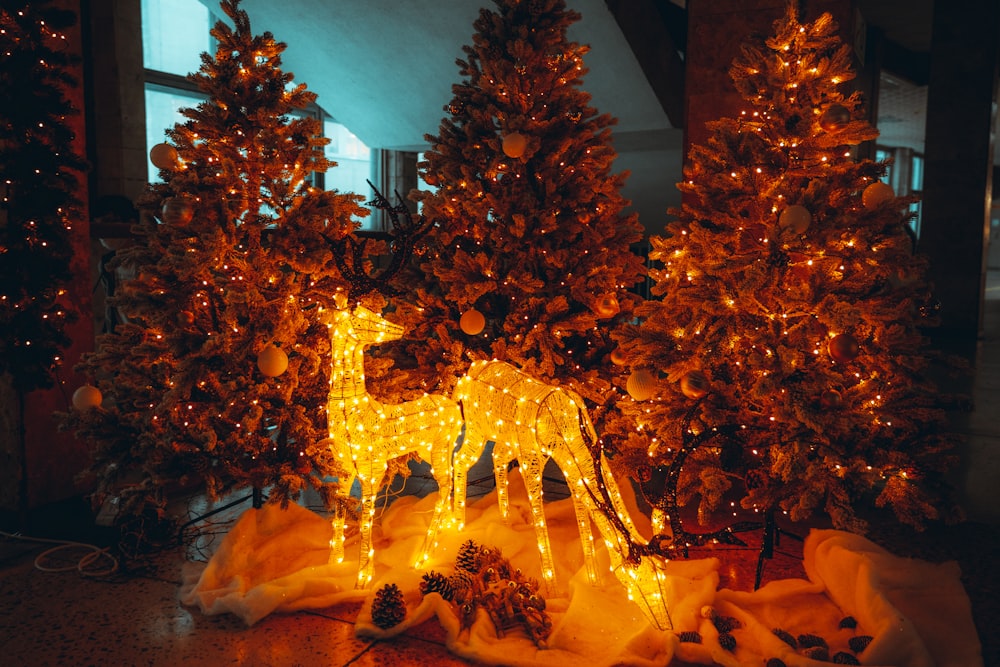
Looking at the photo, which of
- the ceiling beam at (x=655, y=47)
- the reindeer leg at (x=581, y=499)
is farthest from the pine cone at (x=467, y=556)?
the ceiling beam at (x=655, y=47)

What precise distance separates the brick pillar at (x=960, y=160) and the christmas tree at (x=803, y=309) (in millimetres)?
8485

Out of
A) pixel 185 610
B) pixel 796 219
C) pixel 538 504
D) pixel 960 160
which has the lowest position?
pixel 185 610

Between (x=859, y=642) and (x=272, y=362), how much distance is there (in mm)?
2612

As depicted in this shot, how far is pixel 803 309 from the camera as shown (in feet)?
10.5

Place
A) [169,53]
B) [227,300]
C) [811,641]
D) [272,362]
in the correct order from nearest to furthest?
[811,641] < [272,362] < [227,300] < [169,53]

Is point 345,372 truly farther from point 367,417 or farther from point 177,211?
point 177,211

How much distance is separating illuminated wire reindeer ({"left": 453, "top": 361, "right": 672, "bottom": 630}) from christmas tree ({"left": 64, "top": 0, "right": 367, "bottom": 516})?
0.92 meters

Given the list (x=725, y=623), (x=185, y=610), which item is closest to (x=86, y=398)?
(x=185, y=610)

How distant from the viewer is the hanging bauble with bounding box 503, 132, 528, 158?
12.3 feet

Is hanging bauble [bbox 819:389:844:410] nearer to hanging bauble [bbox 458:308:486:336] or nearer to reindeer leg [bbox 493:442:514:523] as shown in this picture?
reindeer leg [bbox 493:442:514:523]

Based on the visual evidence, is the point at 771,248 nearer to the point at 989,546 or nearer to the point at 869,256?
the point at 869,256

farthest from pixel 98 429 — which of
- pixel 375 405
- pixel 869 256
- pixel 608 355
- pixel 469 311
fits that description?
pixel 869 256

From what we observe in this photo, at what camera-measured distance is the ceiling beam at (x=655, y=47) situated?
7.79m

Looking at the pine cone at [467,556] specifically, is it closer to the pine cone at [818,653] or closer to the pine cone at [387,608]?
the pine cone at [387,608]
